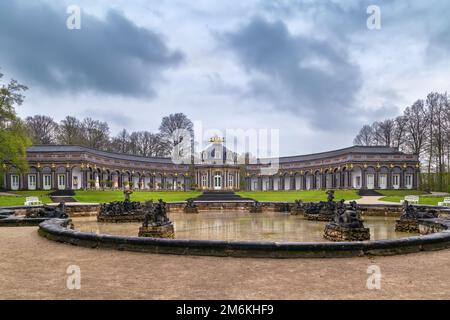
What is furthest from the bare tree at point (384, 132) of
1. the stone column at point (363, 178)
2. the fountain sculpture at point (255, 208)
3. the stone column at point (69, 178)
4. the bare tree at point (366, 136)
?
the stone column at point (69, 178)

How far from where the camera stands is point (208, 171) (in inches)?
2537

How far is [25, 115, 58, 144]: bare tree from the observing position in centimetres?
6812

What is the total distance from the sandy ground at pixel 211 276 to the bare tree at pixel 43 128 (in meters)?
68.3

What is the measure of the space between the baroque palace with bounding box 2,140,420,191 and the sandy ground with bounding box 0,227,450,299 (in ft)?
167

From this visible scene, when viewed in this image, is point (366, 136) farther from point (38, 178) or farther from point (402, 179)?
point (38, 178)

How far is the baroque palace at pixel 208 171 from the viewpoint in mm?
55406

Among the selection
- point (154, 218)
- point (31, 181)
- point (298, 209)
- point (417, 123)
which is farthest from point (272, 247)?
point (31, 181)

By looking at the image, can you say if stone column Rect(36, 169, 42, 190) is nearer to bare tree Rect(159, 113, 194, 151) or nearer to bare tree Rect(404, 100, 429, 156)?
bare tree Rect(159, 113, 194, 151)

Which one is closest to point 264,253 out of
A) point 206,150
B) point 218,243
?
point 218,243

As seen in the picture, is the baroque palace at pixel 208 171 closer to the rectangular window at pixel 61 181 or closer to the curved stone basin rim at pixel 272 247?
the rectangular window at pixel 61 181

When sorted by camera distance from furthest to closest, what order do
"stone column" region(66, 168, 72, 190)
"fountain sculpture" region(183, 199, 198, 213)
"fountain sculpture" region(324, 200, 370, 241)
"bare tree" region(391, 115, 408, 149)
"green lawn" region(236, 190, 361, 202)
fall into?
"bare tree" region(391, 115, 408, 149) → "stone column" region(66, 168, 72, 190) → "green lawn" region(236, 190, 361, 202) → "fountain sculpture" region(183, 199, 198, 213) → "fountain sculpture" region(324, 200, 370, 241)

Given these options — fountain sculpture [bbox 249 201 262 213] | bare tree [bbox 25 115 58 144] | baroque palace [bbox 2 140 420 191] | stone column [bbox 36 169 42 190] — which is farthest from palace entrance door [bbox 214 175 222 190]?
fountain sculpture [bbox 249 201 262 213]

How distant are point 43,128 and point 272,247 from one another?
73.4 m
